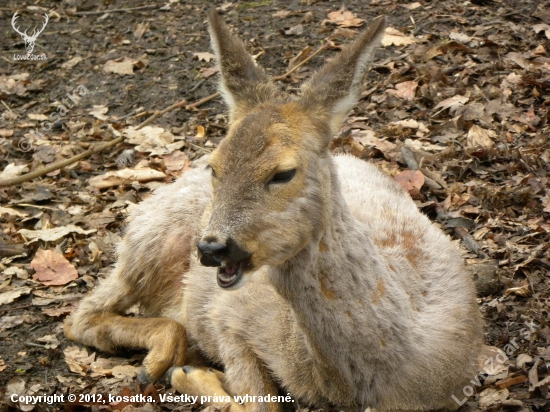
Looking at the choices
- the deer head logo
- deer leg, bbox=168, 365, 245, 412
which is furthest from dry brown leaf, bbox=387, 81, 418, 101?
the deer head logo

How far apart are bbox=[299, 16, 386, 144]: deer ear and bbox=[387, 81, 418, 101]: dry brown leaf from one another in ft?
13.4

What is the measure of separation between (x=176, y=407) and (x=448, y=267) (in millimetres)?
1893

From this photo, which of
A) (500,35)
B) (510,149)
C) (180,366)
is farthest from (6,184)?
(500,35)

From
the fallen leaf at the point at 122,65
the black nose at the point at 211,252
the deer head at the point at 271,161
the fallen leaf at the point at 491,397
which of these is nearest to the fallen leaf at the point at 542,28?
the fallen leaf at the point at 122,65

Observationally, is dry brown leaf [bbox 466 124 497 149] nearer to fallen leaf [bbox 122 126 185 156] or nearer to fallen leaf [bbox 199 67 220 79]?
fallen leaf [bbox 122 126 185 156]

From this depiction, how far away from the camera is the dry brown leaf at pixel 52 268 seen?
6.44 meters

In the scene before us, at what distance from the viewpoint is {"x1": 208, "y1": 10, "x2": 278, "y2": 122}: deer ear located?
4.46 metres

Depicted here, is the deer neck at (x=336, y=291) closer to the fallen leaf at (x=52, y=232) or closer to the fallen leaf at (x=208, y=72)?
the fallen leaf at (x=52, y=232)

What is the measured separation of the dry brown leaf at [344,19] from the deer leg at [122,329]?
4.83 m

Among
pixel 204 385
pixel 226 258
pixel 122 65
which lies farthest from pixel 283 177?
pixel 122 65

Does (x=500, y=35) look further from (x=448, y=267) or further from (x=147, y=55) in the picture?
(x=448, y=267)

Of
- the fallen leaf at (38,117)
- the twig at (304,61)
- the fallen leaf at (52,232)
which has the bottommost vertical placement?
the fallen leaf at (38,117)

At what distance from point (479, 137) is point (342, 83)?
11.4 ft

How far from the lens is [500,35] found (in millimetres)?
8945
